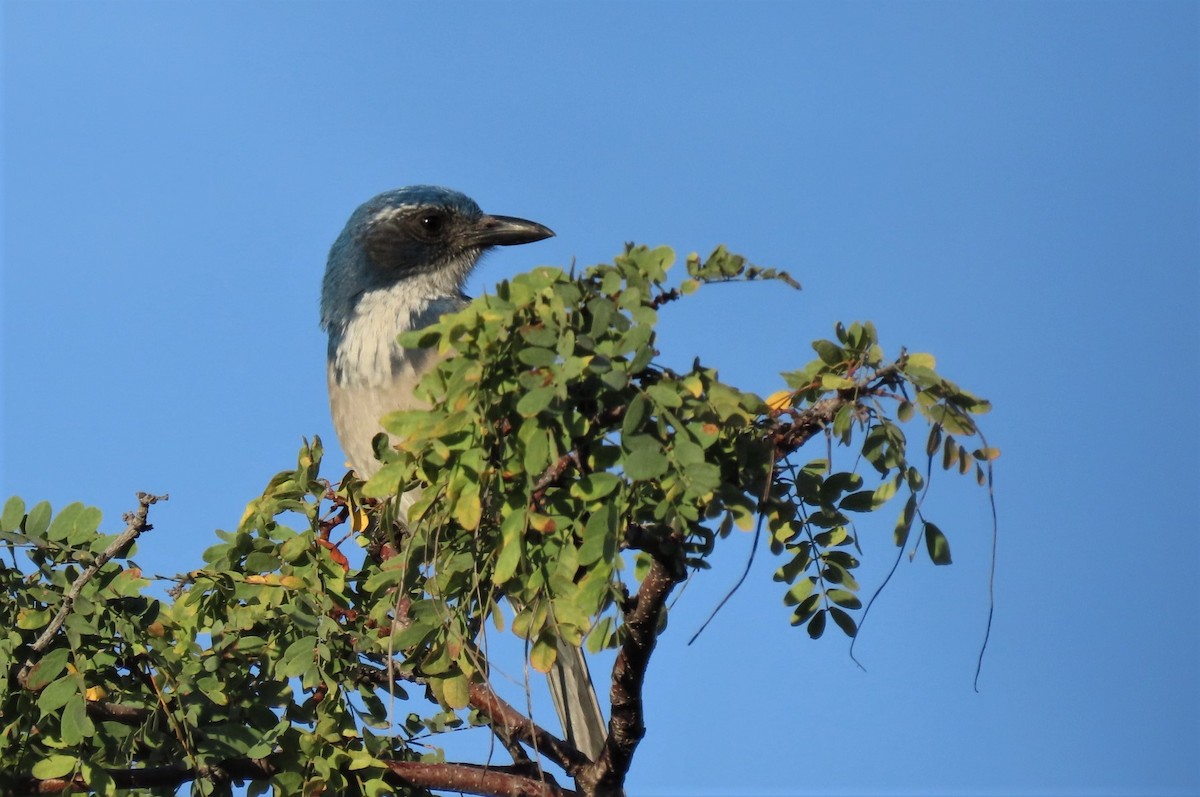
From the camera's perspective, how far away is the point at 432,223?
21.0ft

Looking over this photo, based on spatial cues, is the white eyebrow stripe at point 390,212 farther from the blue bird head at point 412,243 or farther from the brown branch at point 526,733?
the brown branch at point 526,733

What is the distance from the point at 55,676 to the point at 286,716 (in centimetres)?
60

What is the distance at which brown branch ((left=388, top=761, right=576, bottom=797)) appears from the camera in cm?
341

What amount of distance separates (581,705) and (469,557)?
2273mm

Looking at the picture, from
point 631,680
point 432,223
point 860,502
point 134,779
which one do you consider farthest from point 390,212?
point 860,502

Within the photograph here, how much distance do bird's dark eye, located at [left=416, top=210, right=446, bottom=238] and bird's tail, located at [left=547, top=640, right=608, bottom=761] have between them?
95.3 inches

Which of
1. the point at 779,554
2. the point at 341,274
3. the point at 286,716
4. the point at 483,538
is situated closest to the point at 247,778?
the point at 286,716

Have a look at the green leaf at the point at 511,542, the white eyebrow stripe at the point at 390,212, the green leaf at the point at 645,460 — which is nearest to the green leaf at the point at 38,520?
the green leaf at the point at 511,542

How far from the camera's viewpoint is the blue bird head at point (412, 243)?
5.96m

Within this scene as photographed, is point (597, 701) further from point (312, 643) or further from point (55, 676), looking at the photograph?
point (55, 676)

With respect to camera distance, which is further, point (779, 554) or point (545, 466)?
point (779, 554)

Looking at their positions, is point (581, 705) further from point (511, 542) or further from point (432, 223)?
point (432, 223)

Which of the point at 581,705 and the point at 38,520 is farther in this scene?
the point at 581,705

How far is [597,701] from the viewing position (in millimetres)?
4863
